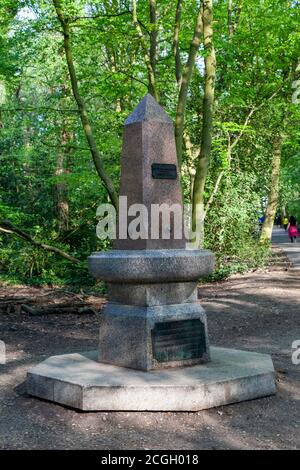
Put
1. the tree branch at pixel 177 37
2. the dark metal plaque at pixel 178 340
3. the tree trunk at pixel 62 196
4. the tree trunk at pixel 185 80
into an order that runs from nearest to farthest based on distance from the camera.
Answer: the dark metal plaque at pixel 178 340, the tree trunk at pixel 185 80, the tree branch at pixel 177 37, the tree trunk at pixel 62 196

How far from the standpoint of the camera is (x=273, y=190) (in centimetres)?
2247

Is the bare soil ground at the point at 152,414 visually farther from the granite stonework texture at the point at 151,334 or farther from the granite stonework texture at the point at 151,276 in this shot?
the granite stonework texture at the point at 151,276

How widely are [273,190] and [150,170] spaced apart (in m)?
16.8

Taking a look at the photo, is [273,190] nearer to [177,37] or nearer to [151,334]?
[177,37]

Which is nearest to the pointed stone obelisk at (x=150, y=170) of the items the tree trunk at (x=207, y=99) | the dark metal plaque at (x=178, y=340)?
the dark metal plaque at (x=178, y=340)

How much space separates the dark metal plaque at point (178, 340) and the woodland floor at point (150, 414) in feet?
2.49

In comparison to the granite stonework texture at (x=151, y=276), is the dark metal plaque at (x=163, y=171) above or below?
above

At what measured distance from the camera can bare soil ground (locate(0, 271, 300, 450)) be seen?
4.79 meters

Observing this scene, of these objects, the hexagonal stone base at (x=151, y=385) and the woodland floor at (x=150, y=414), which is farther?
the hexagonal stone base at (x=151, y=385)

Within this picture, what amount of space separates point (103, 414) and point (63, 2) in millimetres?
9566

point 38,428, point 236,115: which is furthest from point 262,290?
point 38,428

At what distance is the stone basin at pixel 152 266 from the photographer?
5.88 meters

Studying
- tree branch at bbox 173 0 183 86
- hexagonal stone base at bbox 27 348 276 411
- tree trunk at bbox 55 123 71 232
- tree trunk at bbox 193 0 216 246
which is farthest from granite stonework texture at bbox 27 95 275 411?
tree trunk at bbox 55 123 71 232

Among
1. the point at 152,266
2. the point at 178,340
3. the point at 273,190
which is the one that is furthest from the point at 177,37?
the point at 178,340
